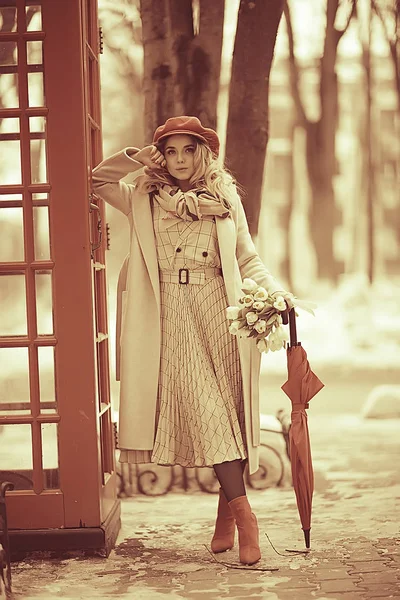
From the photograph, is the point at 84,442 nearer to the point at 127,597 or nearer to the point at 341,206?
the point at 127,597

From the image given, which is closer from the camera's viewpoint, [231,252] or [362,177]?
[231,252]

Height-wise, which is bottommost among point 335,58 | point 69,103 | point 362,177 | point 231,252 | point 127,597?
point 127,597

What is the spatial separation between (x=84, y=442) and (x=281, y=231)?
634 cm

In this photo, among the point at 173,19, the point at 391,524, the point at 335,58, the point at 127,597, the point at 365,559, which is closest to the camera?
the point at 127,597

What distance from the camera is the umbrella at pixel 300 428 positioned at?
4047 mm

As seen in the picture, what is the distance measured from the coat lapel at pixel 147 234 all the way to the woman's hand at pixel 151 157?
0.47 feet

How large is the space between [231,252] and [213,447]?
81cm

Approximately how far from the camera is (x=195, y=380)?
4098 millimetres

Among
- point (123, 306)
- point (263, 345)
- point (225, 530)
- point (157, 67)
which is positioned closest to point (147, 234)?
point (123, 306)

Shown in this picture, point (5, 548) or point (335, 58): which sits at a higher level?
point (335, 58)

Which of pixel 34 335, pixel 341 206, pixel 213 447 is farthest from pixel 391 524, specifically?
pixel 341 206

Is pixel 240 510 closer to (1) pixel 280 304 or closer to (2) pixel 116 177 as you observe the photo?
(1) pixel 280 304

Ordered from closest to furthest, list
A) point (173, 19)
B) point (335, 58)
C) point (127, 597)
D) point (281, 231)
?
point (127, 597)
point (173, 19)
point (335, 58)
point (281, 231)

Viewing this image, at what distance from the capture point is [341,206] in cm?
1004
